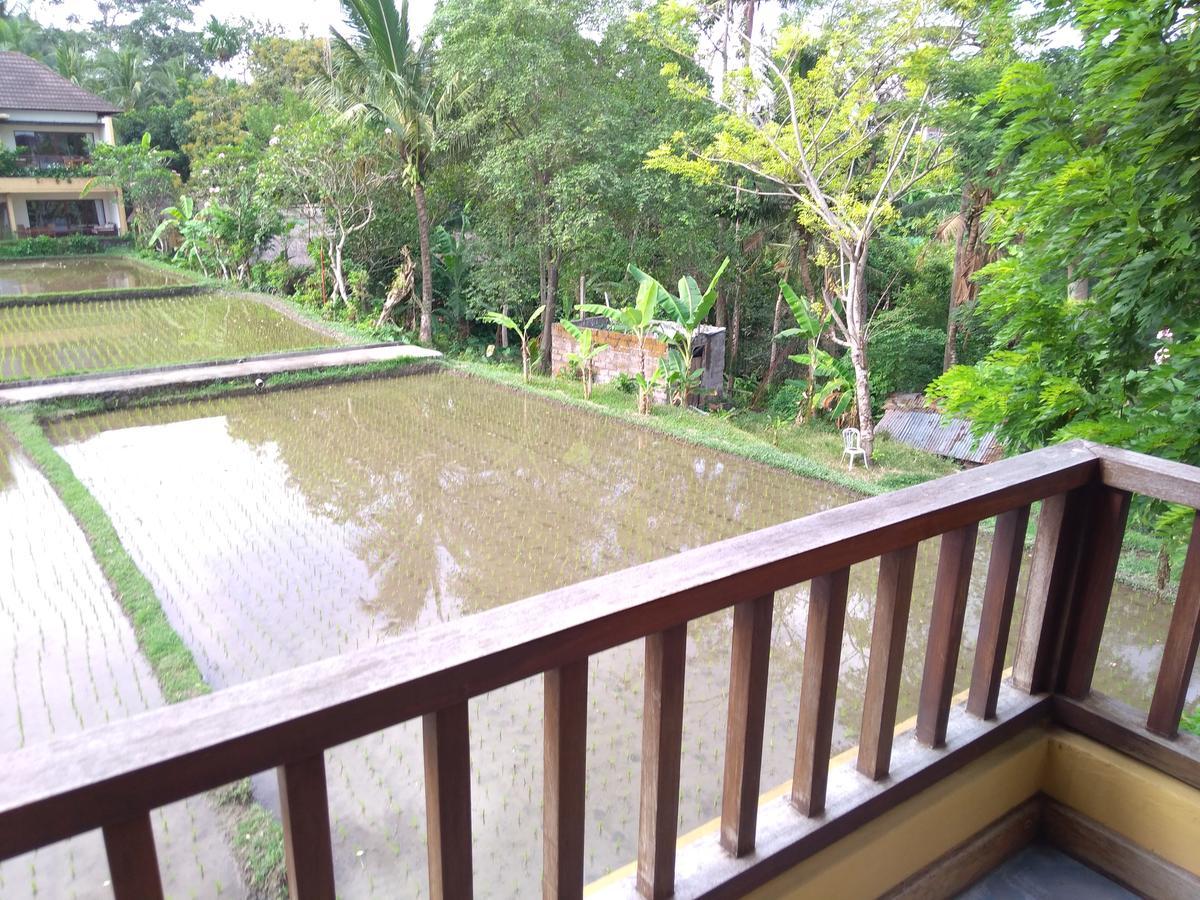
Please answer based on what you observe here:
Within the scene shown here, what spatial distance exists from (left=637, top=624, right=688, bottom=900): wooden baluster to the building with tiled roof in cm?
2422

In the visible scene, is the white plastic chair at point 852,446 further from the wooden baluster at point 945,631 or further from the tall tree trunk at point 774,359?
the wooden baluster at point 945,631

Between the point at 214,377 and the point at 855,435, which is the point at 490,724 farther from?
the point at 214,377

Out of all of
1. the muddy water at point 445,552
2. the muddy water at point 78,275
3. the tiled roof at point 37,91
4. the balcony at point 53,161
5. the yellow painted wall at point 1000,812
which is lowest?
the muddy water at point 445,552

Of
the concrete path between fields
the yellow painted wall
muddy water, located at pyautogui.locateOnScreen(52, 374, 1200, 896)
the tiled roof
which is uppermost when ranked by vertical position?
the tiled roof

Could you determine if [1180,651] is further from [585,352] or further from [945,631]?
[585,352]

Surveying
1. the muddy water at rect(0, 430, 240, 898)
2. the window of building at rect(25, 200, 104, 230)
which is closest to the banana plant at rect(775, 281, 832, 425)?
the muddy water at rect(0, 430, 240, 898)

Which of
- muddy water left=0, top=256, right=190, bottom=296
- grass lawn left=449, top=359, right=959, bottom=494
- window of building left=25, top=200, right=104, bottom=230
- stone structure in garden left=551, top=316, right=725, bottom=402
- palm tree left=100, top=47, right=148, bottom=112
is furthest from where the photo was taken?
palm tree left=100, top=47, right=148, bottom=112

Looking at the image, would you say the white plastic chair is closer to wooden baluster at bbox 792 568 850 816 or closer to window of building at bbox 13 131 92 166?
wooden baluster at bbox 792 568 850 816

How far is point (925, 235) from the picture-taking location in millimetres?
14914

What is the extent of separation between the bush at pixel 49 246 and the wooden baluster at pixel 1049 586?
2431 centimetres

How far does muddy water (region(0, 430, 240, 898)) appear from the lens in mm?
2863

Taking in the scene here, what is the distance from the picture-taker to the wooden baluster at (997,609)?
1.40m

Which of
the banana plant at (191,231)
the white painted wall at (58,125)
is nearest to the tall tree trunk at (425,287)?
the banana plant at (191,231)

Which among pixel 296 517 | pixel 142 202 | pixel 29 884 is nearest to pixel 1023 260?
pixel 29 884
